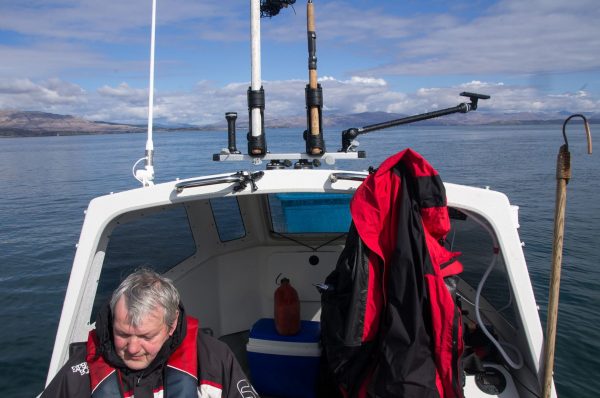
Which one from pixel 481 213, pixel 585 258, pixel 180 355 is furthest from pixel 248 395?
pixel 585 258

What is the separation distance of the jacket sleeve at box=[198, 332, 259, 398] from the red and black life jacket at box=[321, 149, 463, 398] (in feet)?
1.87

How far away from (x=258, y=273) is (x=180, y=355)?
2.47 meters

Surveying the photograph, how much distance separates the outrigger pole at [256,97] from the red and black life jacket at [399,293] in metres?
0.86

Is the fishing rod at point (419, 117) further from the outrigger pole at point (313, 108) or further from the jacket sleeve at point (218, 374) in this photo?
the jacket sleeve at point (218, 374)

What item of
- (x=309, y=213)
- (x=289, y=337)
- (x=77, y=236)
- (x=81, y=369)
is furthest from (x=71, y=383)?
(x=77, y=236)

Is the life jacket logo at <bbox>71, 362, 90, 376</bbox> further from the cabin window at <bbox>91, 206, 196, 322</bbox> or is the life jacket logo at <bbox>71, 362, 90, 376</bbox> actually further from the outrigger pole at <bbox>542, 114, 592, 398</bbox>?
the outrigger pole at <bbox>542, 114, 592, 398</bbox>

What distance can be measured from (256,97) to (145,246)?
144cm

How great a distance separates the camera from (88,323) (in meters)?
2.94

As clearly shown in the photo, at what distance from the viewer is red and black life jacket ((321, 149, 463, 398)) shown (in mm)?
2297

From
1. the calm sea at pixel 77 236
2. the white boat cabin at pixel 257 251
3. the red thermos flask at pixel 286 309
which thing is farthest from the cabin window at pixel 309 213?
the calm sea at pixel 77 236

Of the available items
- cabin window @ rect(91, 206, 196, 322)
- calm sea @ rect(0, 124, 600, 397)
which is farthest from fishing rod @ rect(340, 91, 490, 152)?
calm sea @ rect(0, 124, 600, 397)

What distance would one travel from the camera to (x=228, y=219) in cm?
455

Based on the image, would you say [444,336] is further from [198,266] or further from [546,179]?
[546,179]

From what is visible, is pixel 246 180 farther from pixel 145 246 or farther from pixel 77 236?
pixel 77 236
